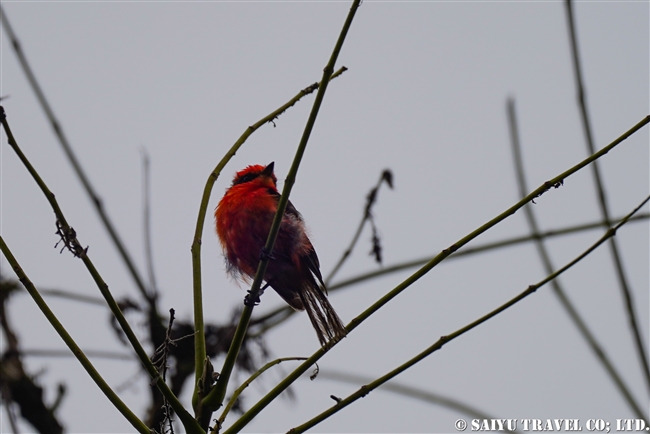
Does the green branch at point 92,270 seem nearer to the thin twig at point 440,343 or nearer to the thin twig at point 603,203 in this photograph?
the thin twig at point 440,343

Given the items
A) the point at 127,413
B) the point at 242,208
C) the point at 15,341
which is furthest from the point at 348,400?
the point at 242,208

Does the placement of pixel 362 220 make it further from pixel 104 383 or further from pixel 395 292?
pixel 104 383

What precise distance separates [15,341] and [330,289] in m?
1.71

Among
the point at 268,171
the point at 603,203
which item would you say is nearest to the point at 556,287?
the point at 603,203

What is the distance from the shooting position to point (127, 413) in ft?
7.15

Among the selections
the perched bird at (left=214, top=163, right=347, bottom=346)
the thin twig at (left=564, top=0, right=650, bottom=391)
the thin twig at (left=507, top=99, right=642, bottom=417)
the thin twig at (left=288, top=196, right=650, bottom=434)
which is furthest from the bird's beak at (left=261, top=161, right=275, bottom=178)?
the thin twig at (left=288, top=196, right=650, bottom=434)

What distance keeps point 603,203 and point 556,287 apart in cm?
52

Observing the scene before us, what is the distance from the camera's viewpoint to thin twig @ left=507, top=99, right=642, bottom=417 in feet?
8.76

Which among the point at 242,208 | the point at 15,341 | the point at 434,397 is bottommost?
the point at 434,397

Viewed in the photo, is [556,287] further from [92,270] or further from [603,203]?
[92,270]

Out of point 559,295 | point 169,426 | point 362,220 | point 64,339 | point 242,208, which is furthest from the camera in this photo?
point 242,208

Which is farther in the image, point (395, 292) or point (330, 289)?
point (330, 289)

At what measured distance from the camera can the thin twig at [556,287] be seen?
2.67 metres

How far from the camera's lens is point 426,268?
86.3 inches
